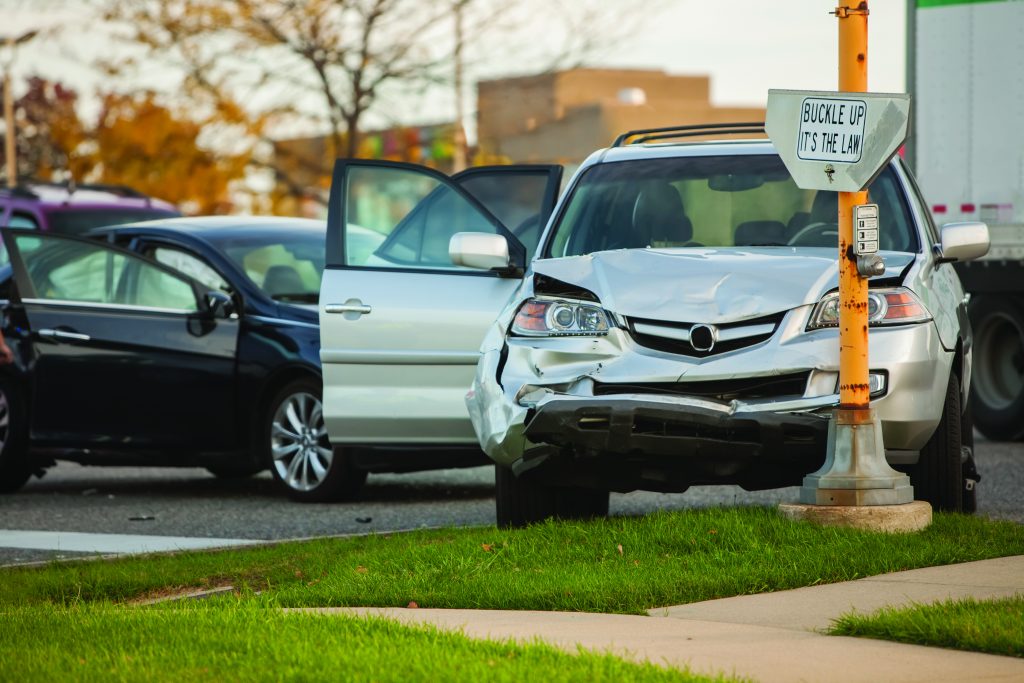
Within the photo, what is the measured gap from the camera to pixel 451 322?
933 centimetres

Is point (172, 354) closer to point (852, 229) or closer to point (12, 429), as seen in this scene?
point (12, 429)

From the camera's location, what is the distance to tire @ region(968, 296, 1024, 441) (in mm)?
13734

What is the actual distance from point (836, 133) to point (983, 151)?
267 inches

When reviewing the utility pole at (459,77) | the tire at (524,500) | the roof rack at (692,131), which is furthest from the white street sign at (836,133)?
the utility pole at (459,77)

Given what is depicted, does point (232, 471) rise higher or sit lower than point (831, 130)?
lower

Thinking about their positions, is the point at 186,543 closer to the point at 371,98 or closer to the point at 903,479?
the point at 903,479

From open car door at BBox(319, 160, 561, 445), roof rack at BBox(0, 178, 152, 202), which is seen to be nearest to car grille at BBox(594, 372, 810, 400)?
open car door at BBox(319, 160, 561, 445)

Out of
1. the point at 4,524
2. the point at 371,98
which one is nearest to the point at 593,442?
the point at 4,524

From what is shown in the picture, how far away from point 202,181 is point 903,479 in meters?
30.5

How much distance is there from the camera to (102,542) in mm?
9055

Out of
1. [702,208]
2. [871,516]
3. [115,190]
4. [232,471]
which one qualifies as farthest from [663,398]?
[115,190]

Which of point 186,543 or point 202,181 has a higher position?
point 202,181

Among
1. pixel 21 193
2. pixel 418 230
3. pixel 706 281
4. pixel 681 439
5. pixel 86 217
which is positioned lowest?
pixel 681 439

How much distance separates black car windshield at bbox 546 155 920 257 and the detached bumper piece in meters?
1.25
